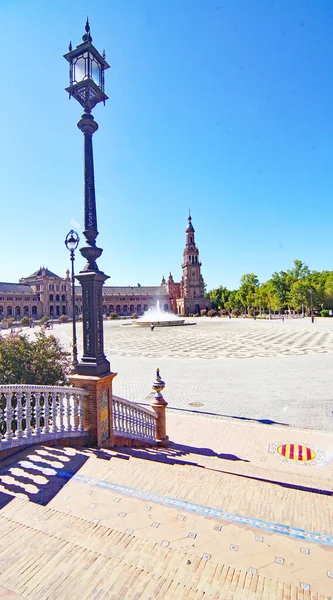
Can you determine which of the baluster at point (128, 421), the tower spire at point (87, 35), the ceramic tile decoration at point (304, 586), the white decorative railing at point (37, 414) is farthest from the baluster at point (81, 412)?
the tower spire at point (87, 35)

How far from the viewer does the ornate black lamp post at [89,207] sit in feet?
18.4

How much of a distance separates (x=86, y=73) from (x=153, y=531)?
7.10 metres

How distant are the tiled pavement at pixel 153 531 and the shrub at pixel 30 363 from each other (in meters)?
2.66

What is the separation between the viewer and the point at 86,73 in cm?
556

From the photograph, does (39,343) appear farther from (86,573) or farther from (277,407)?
(277,407)

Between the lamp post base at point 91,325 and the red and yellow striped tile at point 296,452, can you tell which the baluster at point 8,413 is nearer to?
the lamp post base at point 91,325

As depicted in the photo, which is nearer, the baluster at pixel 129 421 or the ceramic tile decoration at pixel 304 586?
the ceramic tile decoration at pixel 304 586

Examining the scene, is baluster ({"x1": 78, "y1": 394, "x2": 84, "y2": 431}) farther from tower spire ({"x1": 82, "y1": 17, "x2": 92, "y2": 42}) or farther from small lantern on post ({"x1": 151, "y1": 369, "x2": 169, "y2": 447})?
tower spire ({"x1": 82, "y1": 17, "x2": 92, "y2": 42})

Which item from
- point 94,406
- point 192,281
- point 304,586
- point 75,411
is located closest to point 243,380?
point 94,406

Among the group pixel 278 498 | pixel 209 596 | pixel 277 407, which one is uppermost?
pixel 209 596

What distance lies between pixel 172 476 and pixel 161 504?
83cm

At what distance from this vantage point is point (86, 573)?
262cm

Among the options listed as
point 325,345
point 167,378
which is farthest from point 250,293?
point 167,378

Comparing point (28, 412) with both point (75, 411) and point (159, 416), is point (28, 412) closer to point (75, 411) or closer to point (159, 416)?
point (75, 411)
